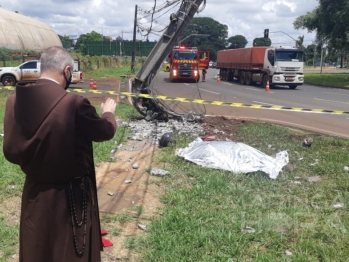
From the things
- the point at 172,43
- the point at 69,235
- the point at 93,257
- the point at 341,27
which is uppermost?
the point at 341,27

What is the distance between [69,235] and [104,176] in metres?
4.11

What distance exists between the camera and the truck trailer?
90.6 feet

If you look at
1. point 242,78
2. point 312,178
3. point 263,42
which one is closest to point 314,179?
point 312,178

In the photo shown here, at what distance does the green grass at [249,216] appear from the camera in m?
4.12

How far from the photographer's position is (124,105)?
15188mm

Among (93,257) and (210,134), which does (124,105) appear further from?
(93,257)

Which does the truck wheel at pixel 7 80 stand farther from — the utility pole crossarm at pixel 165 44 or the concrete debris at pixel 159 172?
the concrete debris at pixel 159 172

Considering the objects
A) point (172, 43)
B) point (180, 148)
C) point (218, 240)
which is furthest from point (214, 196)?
point (172, 43)

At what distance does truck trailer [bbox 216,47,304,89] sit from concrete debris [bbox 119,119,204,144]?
17.3 metres

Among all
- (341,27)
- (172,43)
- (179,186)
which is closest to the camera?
(179,186)

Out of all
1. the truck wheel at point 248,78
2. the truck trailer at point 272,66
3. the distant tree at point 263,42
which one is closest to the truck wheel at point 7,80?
the truck trailer at point 272,66

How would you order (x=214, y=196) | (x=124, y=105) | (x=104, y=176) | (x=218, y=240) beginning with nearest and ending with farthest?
(x=218, y=240) → (x=214, y=196) → (x=104, y=176) → (x=124, y=105)

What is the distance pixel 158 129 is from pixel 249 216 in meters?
6.15

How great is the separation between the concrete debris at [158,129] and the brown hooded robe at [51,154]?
6.70m
